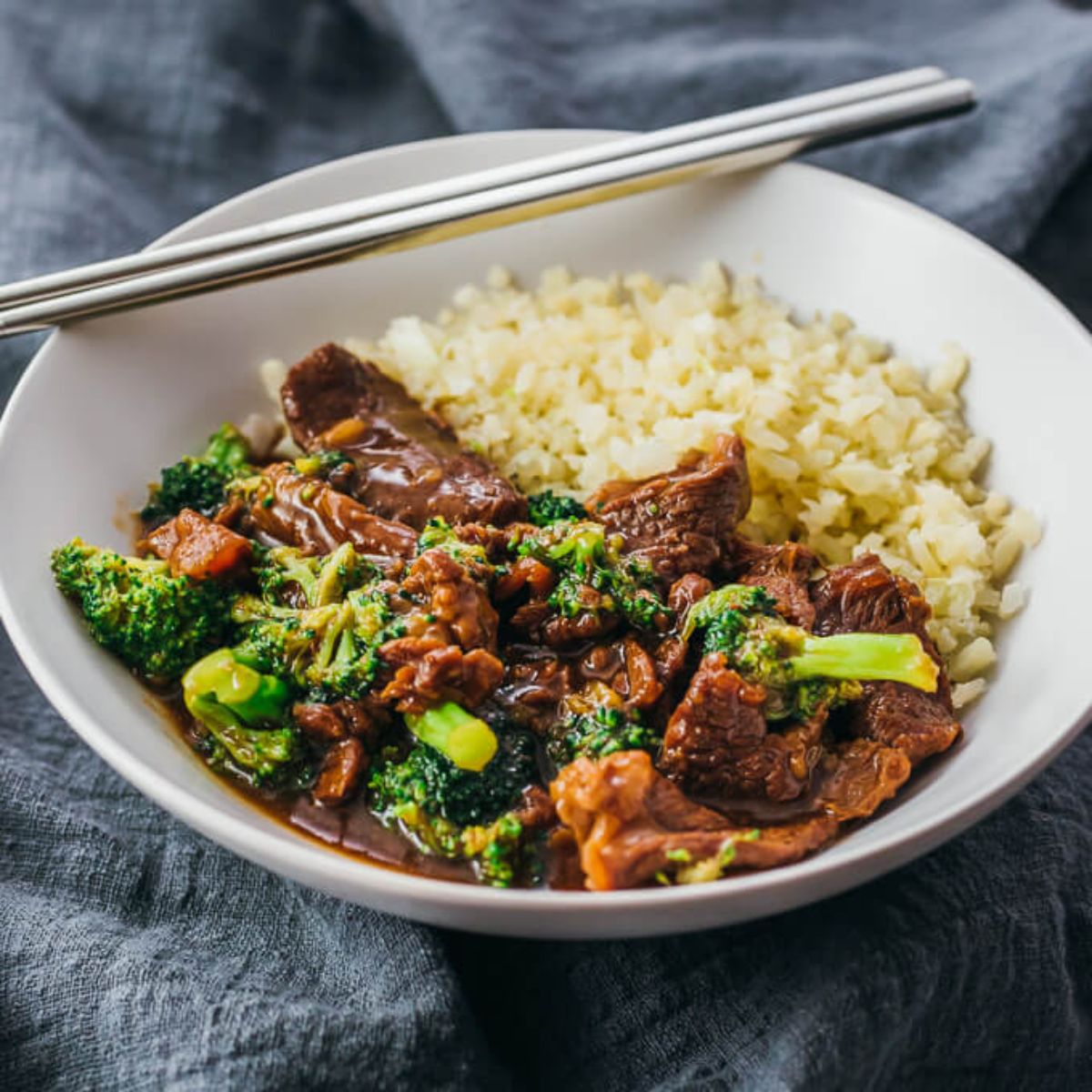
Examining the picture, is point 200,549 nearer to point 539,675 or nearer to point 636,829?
point 539,675

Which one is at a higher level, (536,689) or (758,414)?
(758,414)

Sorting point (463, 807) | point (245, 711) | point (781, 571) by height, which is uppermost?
point (781, 571)

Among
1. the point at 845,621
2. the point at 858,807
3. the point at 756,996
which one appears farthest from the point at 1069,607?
the point at 756,996

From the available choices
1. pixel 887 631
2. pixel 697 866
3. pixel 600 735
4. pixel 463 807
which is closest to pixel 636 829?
pixel 697 866

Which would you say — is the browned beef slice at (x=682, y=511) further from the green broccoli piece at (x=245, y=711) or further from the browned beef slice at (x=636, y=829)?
the green broccoli piece at (x=245, y=711)

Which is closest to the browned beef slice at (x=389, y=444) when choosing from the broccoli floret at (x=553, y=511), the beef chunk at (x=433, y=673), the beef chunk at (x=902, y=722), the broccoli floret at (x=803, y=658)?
the broccoli floret at (x=553, y=511)

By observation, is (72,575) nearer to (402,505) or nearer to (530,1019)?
(402,505)

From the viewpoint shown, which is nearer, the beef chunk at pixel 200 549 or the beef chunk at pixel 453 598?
the beef chunk at pixel 453 598

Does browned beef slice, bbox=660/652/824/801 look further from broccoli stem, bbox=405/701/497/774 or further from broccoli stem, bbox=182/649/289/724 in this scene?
broccoli stem, bbox=182/649/289/724
